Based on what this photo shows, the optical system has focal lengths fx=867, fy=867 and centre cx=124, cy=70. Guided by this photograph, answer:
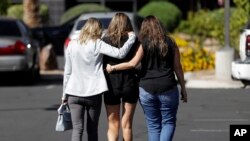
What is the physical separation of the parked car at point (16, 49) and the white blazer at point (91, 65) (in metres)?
9.76

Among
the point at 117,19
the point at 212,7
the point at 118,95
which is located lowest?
the point at 212,7

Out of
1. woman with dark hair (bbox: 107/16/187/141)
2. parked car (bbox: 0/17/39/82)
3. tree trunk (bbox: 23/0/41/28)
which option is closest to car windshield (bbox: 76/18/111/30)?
parked car (bbox: 0/17/39/82)

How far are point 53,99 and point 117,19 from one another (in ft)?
24.7

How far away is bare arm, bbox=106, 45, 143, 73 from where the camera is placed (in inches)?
375

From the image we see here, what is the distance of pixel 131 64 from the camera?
9586 mm

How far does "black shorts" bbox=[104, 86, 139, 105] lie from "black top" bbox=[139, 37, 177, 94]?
0.23m

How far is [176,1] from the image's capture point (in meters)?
39.4

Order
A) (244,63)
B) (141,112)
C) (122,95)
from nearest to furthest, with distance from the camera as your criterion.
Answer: (122,95) < (141,112) < (244,63)

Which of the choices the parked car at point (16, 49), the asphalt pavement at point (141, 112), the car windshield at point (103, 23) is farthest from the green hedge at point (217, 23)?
the parked car at point (16, 49)

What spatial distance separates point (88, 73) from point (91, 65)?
0.31ft

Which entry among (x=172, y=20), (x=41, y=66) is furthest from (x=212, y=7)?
(x=41, y=66)

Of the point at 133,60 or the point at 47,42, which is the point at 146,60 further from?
the point at 47,42

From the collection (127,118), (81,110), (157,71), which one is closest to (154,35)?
(157,71)

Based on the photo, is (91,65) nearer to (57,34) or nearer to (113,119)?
(113,119)
